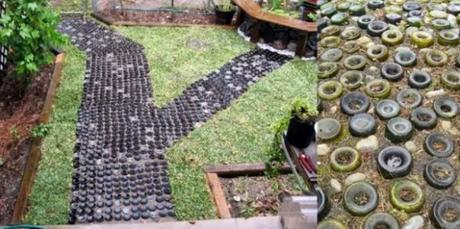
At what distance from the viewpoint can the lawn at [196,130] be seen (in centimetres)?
465

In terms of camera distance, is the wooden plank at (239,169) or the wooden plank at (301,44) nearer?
the wooden plank at (239,169)

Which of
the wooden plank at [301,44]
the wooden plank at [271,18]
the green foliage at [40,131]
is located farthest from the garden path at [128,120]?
the wooden plank at [271,18]

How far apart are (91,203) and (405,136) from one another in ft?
13.6

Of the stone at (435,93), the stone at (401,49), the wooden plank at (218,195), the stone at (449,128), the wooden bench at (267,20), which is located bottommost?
the wooden plank at (218,195)

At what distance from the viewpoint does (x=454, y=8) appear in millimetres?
888

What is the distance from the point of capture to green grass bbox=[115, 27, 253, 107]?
675 cm

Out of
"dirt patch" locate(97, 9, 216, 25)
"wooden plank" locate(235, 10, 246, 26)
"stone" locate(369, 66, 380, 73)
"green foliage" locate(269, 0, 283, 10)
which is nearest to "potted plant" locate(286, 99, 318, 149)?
"stone" locate(369, 66, 380, 73)

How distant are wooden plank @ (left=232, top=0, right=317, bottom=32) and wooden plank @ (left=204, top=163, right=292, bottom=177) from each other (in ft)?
9.28

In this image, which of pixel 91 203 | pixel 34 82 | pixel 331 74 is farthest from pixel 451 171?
pixel 34 82

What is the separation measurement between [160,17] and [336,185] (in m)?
8.19

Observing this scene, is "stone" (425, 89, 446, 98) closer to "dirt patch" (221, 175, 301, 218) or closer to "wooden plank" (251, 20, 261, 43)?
"dirt patch" (221, 175, 301, 218)

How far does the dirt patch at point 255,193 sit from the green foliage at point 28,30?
93.6 inches

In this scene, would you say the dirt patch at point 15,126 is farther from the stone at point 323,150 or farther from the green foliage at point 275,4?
the stone at point 323,150

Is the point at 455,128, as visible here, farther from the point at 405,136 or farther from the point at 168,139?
the point at 168,139
